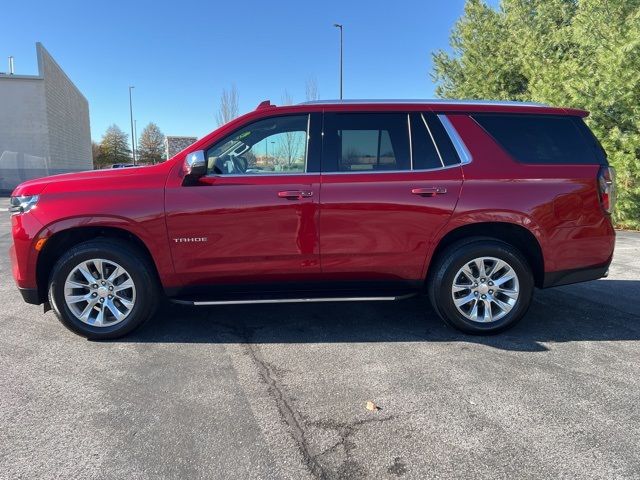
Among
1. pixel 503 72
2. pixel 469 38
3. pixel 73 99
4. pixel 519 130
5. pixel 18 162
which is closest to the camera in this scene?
pixel 519 130

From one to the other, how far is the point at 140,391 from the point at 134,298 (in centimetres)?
101

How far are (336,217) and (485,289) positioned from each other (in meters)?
1.46

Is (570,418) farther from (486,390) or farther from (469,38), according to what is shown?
(469,38)

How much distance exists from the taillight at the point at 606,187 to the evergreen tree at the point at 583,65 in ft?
21.3

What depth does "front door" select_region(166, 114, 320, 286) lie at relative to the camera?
3.88 m

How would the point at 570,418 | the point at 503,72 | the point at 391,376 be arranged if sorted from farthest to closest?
1. the point at 503,72
2. the point at 391,376
3. the point at 570,418

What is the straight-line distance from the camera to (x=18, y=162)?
28.5 meters

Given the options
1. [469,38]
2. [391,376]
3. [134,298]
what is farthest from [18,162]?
[391,376]

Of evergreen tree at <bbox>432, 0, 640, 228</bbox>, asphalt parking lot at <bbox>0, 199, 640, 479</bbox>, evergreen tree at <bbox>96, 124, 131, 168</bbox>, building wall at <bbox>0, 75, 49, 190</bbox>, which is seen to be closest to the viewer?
asphalt parking lot at <bbox>0, 199, 640, 479</bbox>

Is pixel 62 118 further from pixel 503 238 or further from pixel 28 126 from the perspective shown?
pixel 503 238

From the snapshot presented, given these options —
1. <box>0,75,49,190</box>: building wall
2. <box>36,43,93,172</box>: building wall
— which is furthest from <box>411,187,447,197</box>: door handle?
<box>36,43,93,172</box>: building wall

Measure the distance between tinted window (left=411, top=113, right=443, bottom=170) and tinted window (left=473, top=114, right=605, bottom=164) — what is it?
0.48 m

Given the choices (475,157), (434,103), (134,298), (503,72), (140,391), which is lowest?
(140,391)

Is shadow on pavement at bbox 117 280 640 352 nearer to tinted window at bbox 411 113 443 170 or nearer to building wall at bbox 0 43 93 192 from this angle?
tinted window at bbox 411 113 443 170
